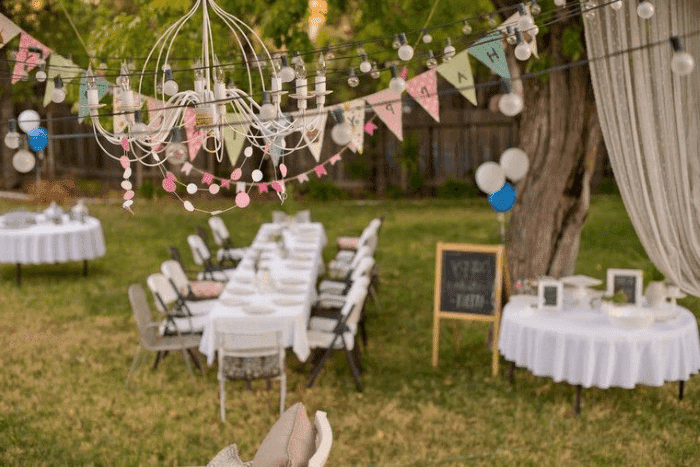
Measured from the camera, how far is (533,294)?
720cm

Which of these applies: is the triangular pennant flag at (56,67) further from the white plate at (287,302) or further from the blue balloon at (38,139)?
the white plate at (287,302)

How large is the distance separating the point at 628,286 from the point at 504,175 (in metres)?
1.53

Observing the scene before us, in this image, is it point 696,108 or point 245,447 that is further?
point 245,447

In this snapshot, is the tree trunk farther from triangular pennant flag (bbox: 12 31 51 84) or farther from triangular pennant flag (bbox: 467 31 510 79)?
triangular pennant flag (bbox: 12 31 51 84)

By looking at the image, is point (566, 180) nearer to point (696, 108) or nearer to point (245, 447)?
point (696, 108)

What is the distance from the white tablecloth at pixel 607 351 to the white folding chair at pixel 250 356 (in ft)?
6.76

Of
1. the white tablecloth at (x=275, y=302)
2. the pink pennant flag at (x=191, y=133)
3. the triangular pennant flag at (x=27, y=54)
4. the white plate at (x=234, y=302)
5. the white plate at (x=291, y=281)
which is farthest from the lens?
the white plate at (x=291, y=281)

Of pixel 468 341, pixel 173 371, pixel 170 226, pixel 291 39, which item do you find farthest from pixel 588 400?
pixel 170 226

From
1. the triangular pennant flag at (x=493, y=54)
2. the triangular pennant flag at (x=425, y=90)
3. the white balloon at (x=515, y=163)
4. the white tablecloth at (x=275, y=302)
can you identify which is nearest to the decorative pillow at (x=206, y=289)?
the white tablecloth at (x=275, y=302)

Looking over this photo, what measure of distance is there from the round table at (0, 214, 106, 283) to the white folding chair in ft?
17.8

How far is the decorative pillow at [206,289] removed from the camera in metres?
8.35

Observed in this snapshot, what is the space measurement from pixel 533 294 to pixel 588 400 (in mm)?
1145

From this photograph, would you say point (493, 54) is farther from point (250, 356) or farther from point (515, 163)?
point (250, 356)

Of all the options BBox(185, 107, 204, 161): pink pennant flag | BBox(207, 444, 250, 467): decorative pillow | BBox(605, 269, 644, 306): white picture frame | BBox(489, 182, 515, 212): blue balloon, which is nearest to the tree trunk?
BBox(489, 182, 515, 212): blue balloon
